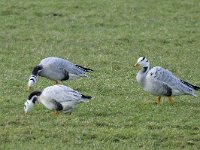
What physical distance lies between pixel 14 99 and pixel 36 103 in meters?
0.86

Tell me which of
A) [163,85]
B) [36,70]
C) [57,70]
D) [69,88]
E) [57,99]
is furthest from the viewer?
[57,70]

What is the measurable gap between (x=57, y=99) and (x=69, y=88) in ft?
1.56

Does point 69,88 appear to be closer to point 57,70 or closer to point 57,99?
point 57,99

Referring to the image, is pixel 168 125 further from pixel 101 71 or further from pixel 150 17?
pixel 150 17

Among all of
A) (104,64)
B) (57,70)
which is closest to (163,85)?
(57,70)

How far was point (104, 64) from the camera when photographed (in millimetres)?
20188

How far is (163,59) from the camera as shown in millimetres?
21188

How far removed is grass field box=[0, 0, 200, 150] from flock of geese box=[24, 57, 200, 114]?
0.26 m

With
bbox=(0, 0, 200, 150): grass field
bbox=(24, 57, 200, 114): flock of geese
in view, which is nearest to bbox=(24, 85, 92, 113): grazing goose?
bbox=(24, 57, 200, 114): flock of geese

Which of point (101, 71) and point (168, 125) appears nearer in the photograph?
point (168, 125)

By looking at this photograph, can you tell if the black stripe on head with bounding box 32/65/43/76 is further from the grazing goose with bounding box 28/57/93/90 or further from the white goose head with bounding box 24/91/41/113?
the white goose head with bounding box 24/91/41/113

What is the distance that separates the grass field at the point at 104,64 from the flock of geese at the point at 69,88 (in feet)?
0.86

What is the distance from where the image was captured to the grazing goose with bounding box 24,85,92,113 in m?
13.8

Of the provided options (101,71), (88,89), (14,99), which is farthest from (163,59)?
(14,99)
